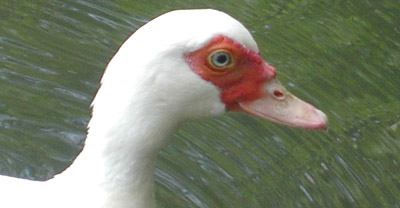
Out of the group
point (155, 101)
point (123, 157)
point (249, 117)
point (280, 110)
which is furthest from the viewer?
point (249, 117)

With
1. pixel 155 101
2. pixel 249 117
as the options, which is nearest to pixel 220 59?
pixel 155 101

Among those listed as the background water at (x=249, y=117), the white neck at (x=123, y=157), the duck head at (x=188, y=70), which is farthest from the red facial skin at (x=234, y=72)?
the background water at (x=249, y=117)

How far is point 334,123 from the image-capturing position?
691 centimetres

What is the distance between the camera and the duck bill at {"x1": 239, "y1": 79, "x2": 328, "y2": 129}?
4957 millimetres

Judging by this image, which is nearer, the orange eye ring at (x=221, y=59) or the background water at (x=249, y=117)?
the orange eye ring at (x=221, y=59)

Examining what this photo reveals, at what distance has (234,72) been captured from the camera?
4.84 meters

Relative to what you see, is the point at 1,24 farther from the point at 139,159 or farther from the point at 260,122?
the point at 139,159

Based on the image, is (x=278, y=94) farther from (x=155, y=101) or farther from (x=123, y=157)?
(x=123, y=157)

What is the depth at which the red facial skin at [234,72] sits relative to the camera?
468 cm

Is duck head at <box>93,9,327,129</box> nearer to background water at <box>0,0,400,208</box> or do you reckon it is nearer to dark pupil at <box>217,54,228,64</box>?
dark pupil at <box>217,54,228,64</box>

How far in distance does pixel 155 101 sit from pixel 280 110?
0.61m

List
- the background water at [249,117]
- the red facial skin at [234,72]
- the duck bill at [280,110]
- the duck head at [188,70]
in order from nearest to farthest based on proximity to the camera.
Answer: the duck head at [188,70], the red facial skin at [234,72], the duck bill at [280,110], the background water at [249,117]

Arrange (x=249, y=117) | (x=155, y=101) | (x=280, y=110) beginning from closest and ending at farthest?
(x=155, y=101) < (x=280, y=110) < (x=249, y=117)

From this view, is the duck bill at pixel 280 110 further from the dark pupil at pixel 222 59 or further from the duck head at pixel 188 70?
the dark pupil at pixel 222 59
